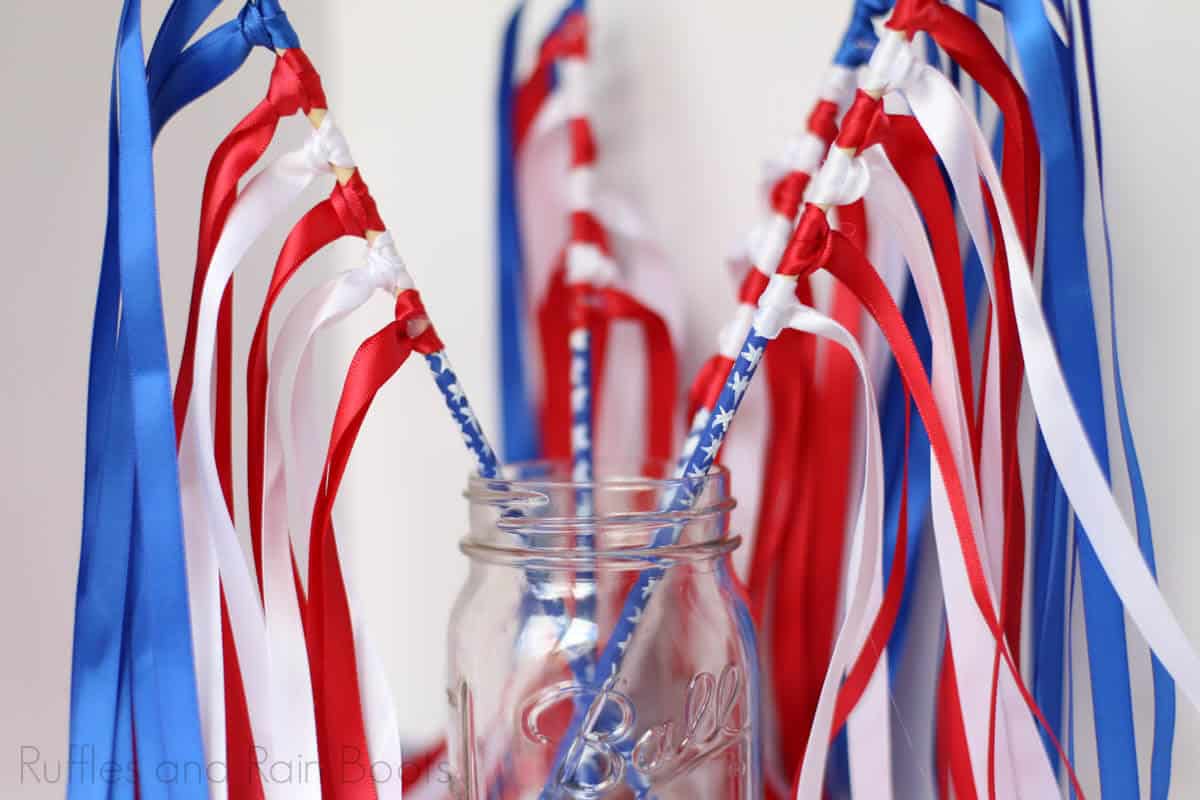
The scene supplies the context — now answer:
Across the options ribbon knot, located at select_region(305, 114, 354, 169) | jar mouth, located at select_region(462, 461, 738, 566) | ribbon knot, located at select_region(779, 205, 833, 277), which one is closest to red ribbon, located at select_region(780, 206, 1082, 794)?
ribbon knot, located at select_region(779, 205, 833, 277)

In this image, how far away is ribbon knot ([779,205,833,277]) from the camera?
0.47 meters

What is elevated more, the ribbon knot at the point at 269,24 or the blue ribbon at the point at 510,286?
the ribbon knot at the point at 269,24

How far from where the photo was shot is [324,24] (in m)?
0.72

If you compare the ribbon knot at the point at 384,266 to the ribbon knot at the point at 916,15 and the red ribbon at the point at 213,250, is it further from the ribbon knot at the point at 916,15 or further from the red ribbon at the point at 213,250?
the ribbon knot at the point at 916,15

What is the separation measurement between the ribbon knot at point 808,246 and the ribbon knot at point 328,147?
0.67ft

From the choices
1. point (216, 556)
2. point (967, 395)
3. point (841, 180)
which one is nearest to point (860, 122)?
point (841, 180)

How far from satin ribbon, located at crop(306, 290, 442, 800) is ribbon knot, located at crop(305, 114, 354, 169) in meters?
0.07

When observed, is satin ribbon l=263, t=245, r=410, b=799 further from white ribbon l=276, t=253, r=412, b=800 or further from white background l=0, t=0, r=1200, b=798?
white background l=0, t=0, r=1200, b=798

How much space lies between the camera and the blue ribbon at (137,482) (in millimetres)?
457

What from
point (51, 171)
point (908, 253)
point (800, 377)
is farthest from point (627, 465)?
point (51, 171)

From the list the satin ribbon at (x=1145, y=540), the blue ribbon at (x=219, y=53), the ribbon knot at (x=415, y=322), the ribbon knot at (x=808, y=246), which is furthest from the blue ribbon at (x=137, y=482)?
A: the satin ribbon at (x=1145, y=540)

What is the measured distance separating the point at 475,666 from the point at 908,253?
285 mm

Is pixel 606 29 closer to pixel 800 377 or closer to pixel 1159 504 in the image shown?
pixel 800 377

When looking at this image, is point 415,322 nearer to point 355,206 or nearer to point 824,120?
point 355,206
